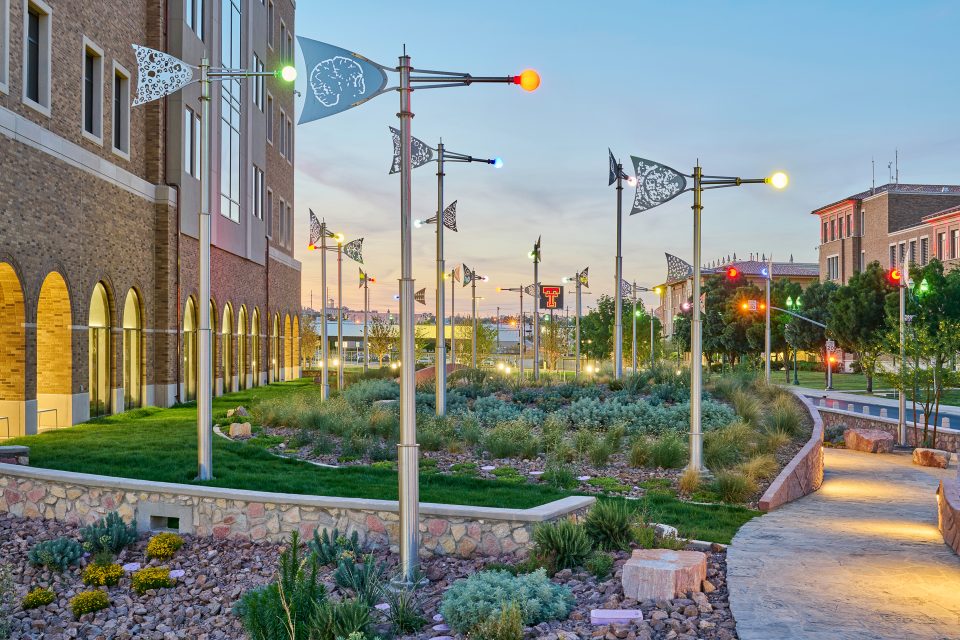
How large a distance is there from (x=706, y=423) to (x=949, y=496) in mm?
8450

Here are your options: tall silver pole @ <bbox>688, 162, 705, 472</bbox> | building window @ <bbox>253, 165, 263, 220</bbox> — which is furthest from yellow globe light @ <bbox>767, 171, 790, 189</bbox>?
building window @ <bbox>253, 165, 263, 220</bbox>

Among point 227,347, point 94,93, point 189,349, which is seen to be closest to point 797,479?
point 94,93

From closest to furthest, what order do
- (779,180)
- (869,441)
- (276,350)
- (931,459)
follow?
(779,180)
(931,459)
(869,441)
(276,350)

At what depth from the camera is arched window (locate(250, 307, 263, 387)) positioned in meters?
41.5

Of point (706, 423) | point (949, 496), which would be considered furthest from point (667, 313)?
point (949, 496)

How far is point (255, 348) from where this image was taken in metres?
42.5

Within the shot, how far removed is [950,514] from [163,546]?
996cm

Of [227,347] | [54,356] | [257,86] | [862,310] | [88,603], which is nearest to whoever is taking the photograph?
[88,603]

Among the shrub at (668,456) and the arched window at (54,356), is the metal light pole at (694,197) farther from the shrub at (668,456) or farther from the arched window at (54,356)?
the arched window at (54,356)

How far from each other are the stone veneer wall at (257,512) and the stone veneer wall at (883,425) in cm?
2047

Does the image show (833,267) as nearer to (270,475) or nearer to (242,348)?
(242,348)

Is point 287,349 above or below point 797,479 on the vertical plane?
above

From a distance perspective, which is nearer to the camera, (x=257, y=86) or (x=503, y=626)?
(x=503, y=626)

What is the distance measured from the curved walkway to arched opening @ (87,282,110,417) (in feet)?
56.4
